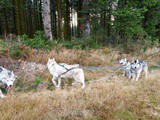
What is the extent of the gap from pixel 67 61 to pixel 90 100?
329cm

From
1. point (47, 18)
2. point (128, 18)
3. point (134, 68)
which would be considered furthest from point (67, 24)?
point (134, 68)

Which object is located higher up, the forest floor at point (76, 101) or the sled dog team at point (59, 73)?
the sled dog team at point (59, 73)

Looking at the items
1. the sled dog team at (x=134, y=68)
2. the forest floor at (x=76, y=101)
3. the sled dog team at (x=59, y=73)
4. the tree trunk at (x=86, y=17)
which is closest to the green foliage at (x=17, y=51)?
the forest floor at (x=76, y=101)

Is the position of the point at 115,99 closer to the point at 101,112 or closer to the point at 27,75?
the point at 101,112

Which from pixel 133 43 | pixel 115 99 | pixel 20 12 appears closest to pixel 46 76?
pixel 115 99

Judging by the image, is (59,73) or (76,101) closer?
(76,101)

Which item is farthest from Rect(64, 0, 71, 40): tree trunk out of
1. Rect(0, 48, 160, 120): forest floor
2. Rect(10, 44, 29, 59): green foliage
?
Rect(0, 48, 160, 120): forest floor

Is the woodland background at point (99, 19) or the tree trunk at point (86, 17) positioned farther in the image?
the tree trunk at point (86, 17)

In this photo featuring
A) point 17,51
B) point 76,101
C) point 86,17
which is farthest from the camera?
point 86,17

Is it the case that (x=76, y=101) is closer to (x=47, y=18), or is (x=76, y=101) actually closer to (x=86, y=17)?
(x=47, y=18)

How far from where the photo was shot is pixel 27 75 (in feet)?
14.9

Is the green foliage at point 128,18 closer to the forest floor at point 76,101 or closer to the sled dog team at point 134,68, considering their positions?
the sled dog team at point 134,68

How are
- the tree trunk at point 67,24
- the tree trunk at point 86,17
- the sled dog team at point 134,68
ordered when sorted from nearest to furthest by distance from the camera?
the sled dog team at point 134,68
the tree trunk at point 86,17
the tree trunk at point 67,24

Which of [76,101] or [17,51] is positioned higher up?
[17,51]
